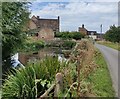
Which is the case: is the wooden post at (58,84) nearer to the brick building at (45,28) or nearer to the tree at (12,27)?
the tree at (12,27)

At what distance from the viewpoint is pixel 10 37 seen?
45.9 feet

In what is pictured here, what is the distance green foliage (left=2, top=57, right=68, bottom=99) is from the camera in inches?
300

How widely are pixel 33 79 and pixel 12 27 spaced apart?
6577 millimetres

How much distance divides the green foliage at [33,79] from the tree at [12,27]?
5429 millimetres

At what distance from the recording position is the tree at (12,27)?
13367 millimetres

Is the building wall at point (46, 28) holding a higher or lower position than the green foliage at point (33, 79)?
higher

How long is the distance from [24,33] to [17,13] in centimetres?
115

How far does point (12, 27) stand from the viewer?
1385 centimetres

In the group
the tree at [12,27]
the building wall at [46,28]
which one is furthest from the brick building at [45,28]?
the tree at [12,27]

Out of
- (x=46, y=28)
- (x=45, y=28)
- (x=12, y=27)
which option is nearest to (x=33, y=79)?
(x=12, y=27)

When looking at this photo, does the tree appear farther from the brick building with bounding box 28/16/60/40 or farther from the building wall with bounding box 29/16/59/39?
the building wall with bounding box 29/16/59/39

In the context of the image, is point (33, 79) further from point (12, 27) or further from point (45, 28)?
point (45, 28)

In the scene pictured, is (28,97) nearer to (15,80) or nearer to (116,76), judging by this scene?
(15,80)

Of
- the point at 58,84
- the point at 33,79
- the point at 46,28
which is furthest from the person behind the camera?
the point at 46,28
